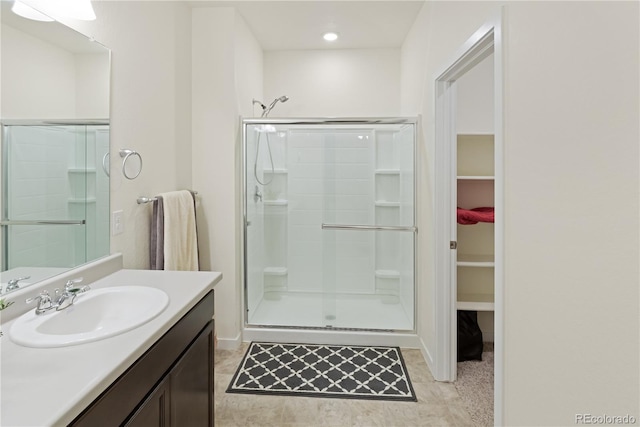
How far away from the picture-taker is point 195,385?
1.45 metres

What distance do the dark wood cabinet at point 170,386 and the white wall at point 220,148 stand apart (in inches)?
46.2

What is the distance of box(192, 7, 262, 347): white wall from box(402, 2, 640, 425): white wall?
6.22ft

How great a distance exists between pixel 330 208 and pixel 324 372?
1252mm

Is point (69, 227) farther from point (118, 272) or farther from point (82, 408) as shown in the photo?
point (82, 408)

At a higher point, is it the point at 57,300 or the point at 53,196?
the point at 53,196

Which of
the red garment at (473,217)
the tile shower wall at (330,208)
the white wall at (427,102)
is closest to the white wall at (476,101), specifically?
the white wall at (427,102)

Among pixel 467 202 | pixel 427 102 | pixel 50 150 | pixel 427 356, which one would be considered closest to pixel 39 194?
pixel 50 150

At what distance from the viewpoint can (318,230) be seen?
3.02m

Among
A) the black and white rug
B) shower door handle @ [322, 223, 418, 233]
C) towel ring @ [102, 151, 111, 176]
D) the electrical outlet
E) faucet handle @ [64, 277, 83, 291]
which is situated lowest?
the black and white rug

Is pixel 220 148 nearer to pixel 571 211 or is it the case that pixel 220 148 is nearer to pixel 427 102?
pixel 427 102

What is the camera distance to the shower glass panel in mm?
1248

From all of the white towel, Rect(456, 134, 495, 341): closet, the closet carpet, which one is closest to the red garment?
Rect(456, 134, 495, 341): closet

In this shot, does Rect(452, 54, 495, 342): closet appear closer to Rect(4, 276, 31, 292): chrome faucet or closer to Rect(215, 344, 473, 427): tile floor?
Rect(215, 344, 473, 427): tile floor

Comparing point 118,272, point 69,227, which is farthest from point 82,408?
point 118,272
